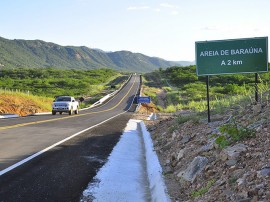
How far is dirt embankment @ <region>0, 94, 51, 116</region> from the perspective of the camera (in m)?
37.6

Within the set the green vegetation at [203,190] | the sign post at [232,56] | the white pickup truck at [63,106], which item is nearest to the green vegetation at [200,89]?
the white pickup truck at [63,106]

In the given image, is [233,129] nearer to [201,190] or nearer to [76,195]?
[201,190]

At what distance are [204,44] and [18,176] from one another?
280 inches

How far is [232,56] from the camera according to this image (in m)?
11.8

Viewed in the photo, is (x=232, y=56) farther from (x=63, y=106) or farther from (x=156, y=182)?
(x=63, y=106)

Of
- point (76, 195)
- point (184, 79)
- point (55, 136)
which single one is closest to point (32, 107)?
point (55, 136)

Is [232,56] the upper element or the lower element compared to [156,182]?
upper

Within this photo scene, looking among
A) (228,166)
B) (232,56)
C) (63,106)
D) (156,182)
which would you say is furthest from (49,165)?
(63,106)

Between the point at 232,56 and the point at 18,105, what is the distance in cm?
3172

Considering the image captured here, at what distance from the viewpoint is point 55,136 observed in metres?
15.0

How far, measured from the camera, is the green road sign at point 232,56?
11.5 m

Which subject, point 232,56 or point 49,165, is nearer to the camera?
A: point 49,165

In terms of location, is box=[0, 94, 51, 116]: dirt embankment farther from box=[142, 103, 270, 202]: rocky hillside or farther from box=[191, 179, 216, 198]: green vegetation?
box=[191, 179, 216, 198]: green vegetation

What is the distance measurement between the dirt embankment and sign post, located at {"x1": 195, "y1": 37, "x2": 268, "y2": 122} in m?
28.2
